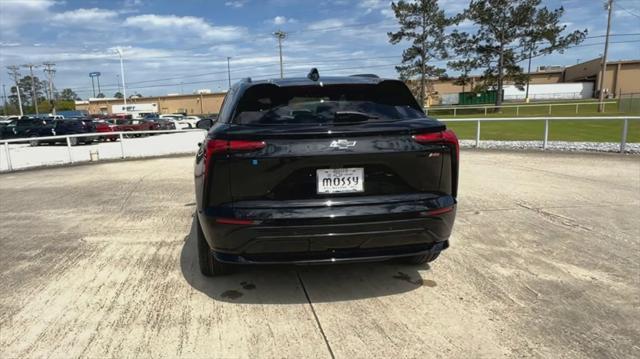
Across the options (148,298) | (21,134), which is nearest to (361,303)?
(148,298)

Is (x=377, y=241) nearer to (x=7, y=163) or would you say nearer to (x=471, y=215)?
(x=471, y=215)

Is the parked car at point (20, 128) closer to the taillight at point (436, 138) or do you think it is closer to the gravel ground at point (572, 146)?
the gravel ground at point (572, 146)

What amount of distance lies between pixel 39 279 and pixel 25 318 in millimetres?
811

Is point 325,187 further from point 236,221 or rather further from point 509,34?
point 509,34

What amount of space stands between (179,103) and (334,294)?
105 metres

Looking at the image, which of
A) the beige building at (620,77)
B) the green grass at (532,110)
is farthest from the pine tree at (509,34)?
the beige building at (620,77)

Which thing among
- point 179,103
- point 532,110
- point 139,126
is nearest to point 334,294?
point 139,126

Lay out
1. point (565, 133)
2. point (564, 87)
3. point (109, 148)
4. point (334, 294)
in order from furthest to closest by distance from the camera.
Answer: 1. point (564, 87)
2. point (565, 133)
3. point (109, 148)
4. point (334, 294)

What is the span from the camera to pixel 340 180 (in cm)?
311

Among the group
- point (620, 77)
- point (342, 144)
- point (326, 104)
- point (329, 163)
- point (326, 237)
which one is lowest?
point (326, 237)

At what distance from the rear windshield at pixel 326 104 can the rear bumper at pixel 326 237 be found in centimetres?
72

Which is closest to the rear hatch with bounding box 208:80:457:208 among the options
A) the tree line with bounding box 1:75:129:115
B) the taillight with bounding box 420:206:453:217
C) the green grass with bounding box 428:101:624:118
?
the taillight with bounding box 420:206:453:217

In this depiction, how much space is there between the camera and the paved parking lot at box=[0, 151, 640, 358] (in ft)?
9.52

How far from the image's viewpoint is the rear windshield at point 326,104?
3.30m
